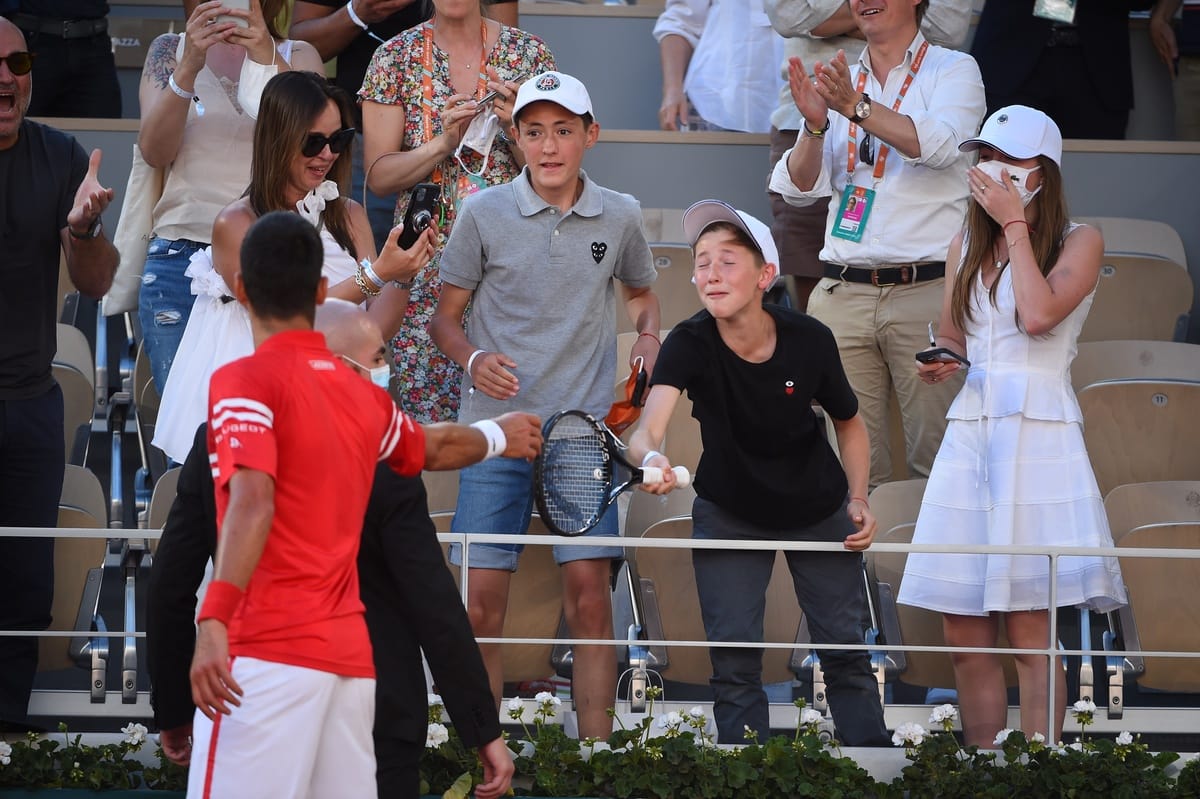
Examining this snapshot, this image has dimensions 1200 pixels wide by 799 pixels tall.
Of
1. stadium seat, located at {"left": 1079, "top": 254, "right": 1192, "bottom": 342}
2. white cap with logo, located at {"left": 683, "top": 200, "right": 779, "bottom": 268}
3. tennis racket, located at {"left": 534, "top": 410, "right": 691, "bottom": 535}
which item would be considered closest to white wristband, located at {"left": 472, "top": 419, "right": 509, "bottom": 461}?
tennis racket, located at {"left": 534, "top": 410, "right": 691, "bottom": 535}

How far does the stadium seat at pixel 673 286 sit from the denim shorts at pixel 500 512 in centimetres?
186

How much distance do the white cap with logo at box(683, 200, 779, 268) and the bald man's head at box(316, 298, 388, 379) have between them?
133 centimetres

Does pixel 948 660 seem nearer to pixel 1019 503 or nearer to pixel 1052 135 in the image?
pixel 1019 503

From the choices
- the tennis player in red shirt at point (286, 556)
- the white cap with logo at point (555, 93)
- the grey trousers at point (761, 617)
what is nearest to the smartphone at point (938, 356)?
the grey trousers at point (761, 617)

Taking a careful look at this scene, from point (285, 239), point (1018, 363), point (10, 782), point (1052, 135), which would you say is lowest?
point (10, 782)

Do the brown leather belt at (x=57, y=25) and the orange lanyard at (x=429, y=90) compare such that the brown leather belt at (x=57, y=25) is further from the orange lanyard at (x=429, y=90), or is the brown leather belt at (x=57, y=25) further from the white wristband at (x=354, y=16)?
the orange lanyard at (x=429, y=90)

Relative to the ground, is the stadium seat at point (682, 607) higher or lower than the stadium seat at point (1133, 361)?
lower

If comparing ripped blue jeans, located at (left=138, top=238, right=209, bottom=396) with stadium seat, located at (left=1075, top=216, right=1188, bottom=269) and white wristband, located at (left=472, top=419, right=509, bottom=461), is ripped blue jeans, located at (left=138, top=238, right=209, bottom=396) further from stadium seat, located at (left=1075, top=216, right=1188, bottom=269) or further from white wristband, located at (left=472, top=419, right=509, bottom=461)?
stadium seat, located at (left=1075, top=216, right=1188, bottom=269)

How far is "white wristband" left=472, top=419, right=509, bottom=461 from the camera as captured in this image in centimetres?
313

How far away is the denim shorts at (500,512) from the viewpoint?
165 inches

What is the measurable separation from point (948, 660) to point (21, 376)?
271cm

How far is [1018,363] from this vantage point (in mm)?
4430

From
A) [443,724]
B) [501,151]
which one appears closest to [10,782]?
[443,724]

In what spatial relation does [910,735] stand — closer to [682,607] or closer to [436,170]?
[682,607]
